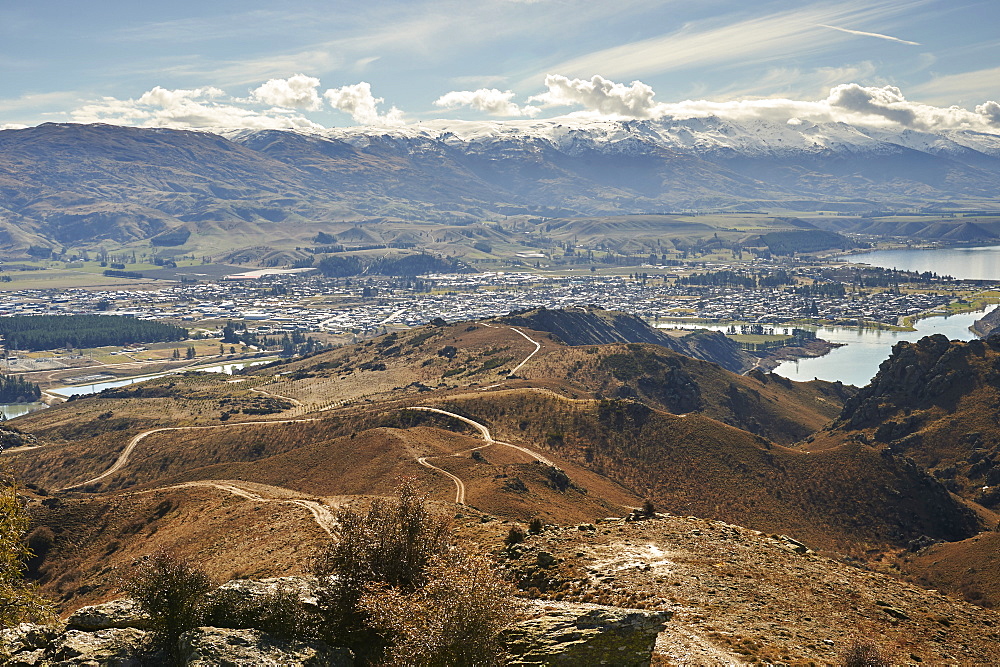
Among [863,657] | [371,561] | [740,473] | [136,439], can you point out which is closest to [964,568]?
[740,473]

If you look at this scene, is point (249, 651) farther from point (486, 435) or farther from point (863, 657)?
point (486, 435)

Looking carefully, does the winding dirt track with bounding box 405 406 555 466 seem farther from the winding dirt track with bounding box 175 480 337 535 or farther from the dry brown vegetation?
the winding dirt track with bounding box 175 480 337 535

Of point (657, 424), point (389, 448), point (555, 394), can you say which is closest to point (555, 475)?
point (389, 448)

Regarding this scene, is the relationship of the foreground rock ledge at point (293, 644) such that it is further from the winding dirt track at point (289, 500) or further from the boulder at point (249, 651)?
the winding dirt track at point (289, 500)

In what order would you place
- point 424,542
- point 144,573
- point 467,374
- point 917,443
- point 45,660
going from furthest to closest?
point 467,374, point 917,443, point 424,542, point 144,573, point 45,660

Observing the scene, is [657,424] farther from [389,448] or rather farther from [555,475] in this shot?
[389,448]
